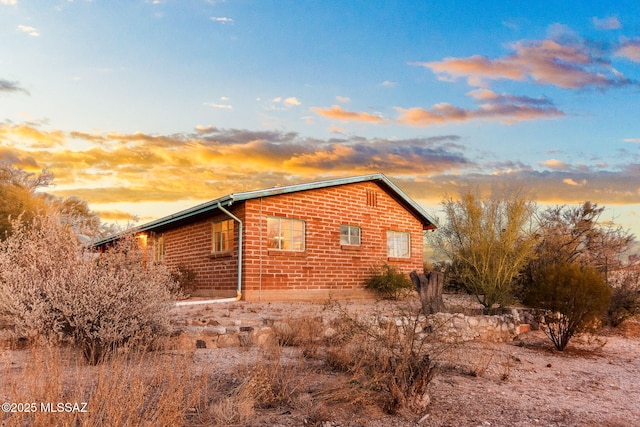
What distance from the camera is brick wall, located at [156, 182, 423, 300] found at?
1468 cm

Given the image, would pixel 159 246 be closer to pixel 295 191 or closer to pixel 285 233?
pixel 285 233

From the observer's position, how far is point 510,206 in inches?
472

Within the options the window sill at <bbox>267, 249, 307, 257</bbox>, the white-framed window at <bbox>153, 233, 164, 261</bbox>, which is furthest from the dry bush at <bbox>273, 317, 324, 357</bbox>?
the white-framed window at <bbox>153, 233, 164, 261</bbox>

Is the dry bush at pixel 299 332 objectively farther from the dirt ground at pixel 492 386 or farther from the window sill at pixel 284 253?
the window sill at pixel 284 253

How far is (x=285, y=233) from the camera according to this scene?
15539mm

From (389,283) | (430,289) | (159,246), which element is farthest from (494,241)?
(159,246)

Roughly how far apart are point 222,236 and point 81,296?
8964 mm

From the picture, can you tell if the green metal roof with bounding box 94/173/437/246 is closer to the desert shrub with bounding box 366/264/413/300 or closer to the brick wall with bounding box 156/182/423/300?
the brick wall with bounding box 156/182/423/300

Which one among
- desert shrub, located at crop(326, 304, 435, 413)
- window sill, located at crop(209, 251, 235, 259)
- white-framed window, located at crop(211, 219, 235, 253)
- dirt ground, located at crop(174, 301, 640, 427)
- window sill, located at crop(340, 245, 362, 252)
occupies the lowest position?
dirt ground, located at crop(174, 301, 640, 427)

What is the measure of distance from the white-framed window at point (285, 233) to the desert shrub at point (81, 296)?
7.32 metres

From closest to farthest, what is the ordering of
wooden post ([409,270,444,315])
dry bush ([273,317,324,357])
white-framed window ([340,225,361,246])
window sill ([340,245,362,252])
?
dry bush ([273,317,324,357]) → wooden post ([409,270,444,315]) → window sill ([340,245,362,252]) → white-framed window ([340,225,361,246])

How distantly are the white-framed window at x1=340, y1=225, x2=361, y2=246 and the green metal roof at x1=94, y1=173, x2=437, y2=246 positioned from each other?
1.51 metres

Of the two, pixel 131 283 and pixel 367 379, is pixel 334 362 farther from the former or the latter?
pixel 131 283

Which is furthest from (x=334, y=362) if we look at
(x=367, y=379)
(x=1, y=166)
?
A: (x=1, y=166)
